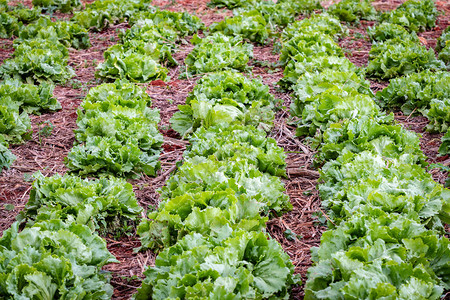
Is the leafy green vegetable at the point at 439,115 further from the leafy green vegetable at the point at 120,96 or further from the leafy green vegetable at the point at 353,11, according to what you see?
the leafy green vegetable at the point at 353,11

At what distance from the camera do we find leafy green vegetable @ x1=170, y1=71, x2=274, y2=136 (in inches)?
213

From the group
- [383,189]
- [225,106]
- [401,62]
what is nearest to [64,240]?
[383,189]

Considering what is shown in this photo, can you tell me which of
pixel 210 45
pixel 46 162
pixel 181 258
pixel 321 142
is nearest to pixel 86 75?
pixel 210 45

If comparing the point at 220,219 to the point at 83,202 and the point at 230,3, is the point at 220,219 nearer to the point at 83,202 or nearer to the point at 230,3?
the point at 83,202

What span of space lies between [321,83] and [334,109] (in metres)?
0.88

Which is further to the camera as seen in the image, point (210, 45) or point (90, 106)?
point (210, 45)

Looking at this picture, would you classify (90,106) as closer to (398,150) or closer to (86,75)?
(86,75)

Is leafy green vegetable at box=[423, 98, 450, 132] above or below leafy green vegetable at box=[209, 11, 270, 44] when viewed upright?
above

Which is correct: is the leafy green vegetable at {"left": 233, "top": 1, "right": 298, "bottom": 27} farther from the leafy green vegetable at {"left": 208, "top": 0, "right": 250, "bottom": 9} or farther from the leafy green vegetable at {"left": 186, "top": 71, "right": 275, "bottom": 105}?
the leafy green vegetable at {"left": 186, "top": 71, "right": 275, "bottom": 105}

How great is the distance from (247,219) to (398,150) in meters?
1.64

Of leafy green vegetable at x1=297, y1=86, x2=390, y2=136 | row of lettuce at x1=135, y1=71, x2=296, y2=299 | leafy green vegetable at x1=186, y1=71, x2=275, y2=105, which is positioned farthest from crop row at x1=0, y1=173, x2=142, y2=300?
leafy green vegetable at x1=297, y1=86, x2=390, y2=136

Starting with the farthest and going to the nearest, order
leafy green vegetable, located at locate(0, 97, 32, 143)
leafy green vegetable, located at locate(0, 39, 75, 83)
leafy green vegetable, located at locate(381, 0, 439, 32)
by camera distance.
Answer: leafy green vegetable, located at locate(381, 0, 439, 32), leafy green vegetable, located at locate(0, 39, 75, 83), leafy green vegetable, located at locate(0, 97, 32, 143)

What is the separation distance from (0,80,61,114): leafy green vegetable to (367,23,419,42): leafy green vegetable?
5.58 m

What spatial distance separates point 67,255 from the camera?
10.3ft
